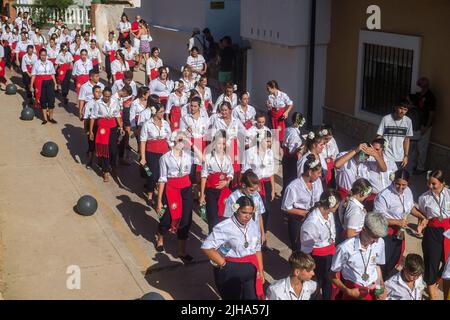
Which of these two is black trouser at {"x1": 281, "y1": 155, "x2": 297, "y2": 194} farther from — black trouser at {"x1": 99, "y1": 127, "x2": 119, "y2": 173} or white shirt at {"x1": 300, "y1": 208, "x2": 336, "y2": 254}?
black trouser at {"x1": 99, "y1": 127, "x2": 119, "y2": 173}

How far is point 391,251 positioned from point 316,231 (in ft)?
3.77

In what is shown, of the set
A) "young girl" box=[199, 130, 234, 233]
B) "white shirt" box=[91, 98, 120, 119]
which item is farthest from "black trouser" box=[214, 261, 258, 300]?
"white shirt" box=[91, 98, 120, 119]

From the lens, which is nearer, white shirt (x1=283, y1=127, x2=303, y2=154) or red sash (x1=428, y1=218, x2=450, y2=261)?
red sash (x1=428, y1=218, x2=450, y2=261)

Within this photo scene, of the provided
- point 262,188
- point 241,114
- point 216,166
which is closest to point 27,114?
point 241,114

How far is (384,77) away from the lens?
529 inches

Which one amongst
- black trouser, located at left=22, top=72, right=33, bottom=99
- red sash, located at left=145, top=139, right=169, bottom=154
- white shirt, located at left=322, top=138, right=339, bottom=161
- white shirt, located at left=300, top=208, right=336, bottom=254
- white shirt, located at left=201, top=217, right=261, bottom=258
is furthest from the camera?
black trouser, located at left=22, top=72, right=33, bottom=99

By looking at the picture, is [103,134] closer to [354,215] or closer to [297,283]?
[354,215]

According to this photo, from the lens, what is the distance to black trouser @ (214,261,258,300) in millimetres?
6461

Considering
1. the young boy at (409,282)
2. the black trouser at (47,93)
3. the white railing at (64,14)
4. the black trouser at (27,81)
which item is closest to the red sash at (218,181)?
the young boy at (409,282)

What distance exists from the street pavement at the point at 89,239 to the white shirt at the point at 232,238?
56.1 inches

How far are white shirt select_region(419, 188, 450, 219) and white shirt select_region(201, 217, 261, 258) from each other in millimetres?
2266

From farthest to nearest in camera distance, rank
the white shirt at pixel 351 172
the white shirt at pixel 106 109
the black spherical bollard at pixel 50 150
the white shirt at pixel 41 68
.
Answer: the white shirt at pixel 41 68 < the black spherical bollard at pixel 50 150 < the white shirt at pixel 106 109 < the white shirt at pixel 351 172

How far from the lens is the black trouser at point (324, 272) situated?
6.89 meters

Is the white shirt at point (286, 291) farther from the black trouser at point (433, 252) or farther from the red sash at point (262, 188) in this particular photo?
the red sash at point (262, 188)
